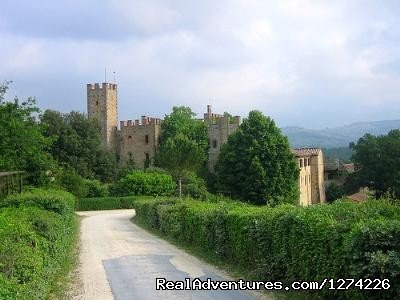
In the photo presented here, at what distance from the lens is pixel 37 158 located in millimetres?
37000

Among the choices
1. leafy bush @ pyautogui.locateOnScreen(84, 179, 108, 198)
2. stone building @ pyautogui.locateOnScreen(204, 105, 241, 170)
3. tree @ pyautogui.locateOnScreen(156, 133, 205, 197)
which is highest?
stone building @ pyautogui.locateOnScreen(204, 105, 241, 170)

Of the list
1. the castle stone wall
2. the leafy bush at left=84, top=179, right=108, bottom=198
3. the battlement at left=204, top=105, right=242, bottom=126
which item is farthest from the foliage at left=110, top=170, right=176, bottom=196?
the castle stone wall

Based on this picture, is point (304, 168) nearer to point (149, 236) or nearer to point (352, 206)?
point (149, 236)

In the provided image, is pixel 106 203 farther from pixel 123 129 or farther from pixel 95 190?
pixel 123 129

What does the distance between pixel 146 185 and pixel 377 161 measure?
1100 inches

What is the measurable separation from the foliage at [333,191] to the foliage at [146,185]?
24.1 m

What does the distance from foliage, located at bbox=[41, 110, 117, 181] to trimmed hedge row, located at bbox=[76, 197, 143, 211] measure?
303 inches

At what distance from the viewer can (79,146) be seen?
208 feet

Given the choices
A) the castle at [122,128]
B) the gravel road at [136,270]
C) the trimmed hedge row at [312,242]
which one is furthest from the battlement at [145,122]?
the trimmed hedge row at [312,242]

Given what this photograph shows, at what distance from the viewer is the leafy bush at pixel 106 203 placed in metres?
54.6

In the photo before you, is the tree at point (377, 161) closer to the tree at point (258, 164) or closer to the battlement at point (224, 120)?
the tree at point (258, 164)

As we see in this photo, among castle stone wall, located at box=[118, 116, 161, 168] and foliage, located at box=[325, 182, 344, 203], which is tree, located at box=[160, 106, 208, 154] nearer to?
castle stone wall, located at box=[118, 116, 161, 168]

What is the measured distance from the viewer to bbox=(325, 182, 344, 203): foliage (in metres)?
71.1

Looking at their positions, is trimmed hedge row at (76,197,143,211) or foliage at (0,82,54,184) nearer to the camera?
foliage at (0,82,54,184)
